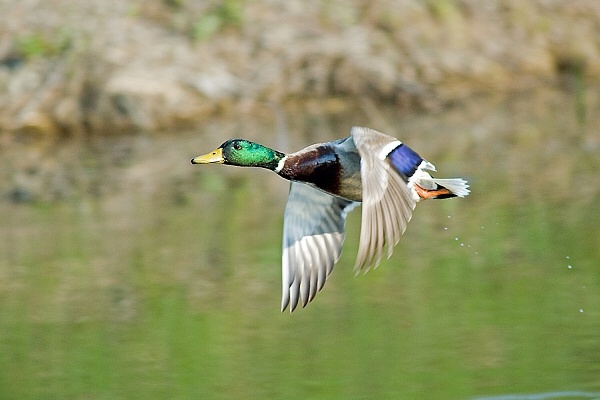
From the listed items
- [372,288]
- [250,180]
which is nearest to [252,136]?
[250,180]

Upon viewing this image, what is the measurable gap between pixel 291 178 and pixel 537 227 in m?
2.86

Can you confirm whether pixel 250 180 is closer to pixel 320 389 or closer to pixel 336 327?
pixel 336 327

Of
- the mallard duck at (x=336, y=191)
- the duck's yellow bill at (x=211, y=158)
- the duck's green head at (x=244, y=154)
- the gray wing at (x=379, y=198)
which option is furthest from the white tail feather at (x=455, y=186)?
the duck's yellow bill at (x=211, y=158)

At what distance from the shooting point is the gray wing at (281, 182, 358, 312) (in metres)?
6.10

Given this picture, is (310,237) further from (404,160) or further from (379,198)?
(379,198)

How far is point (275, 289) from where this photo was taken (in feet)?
24.2

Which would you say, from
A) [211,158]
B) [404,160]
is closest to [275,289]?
[211,158]

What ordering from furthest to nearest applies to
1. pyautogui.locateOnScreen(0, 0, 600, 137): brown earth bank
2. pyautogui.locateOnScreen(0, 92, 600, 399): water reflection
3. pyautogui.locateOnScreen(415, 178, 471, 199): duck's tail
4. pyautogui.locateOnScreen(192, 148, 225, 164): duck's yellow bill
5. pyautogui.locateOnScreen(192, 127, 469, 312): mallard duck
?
pyautogui.locateOnScreen(0, 0, 600, 137): brown earth bank, pyautogui.locateOnScreen(192, 148, 225, 164): duck's yellow bill, pyautogui.locateOnScreen(415, 178, 471, 199): duck's tail, pyautogui.locateOnScreen(0, 92, 600, 399): water reflection, pyautogui.locateOnScreen(192, 127, 469, 312): mallard duck

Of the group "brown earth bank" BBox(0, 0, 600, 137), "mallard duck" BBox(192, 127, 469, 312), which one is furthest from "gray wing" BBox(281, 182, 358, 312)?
"brown earth bank" BBox(0, 0, 600, 137)

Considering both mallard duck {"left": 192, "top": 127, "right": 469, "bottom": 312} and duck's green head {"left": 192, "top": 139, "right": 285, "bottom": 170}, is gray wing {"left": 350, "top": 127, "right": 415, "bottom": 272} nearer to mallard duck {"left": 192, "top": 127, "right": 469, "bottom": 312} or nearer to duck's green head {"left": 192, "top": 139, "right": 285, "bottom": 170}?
mallard duck {"left": 192, "top": 127, "right": 469, "bottom": 312}

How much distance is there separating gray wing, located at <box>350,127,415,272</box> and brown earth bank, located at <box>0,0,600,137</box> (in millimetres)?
8166

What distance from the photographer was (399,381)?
5723 millimetres

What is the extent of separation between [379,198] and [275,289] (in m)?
2.16

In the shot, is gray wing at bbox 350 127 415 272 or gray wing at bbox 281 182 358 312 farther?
gray wing at bbox 281 182 358 312
